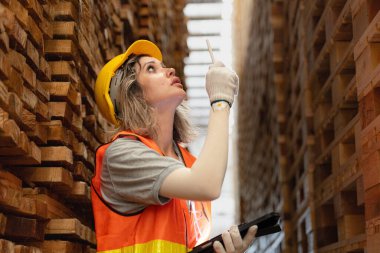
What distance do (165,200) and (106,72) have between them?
0.77 meters

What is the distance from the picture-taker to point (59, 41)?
2951 mm

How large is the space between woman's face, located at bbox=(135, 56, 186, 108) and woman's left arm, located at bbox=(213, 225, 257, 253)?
27.5 inches

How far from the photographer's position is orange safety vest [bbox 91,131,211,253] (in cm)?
231

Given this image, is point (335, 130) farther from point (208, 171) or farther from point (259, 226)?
point (208, 171)

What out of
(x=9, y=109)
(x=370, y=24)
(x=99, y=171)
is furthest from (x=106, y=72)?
(x=370, y=24)

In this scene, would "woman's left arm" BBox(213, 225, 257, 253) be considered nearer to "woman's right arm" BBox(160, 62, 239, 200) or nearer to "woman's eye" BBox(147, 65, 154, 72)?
"woman's right arm" BBox(160, 62, 239, 200)

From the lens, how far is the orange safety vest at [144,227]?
2.31 m

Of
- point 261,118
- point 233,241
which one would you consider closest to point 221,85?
point 233,241

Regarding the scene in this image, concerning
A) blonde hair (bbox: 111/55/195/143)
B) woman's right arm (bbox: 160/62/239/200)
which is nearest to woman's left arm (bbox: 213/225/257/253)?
woman's right arm (bbox: 160/62/239/200)

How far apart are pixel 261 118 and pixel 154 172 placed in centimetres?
748

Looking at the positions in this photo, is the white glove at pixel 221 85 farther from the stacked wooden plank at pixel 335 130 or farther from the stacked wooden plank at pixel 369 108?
the stacked wooden plank at pixel 335 130

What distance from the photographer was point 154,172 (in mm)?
2271

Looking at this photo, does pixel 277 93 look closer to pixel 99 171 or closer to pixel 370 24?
pixel 370 24

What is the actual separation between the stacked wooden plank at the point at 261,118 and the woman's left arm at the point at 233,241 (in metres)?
4.94
